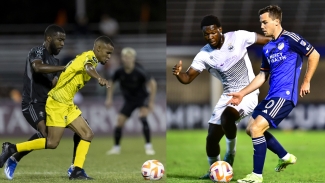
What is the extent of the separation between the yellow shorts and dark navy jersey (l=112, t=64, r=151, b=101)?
5836 mm

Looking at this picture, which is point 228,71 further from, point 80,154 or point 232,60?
point 80,154

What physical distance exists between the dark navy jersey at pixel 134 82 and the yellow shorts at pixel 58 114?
19.1 feet

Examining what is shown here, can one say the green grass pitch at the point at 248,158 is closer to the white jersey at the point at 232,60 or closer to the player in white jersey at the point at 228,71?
the player in white jersey at the point at 228,71

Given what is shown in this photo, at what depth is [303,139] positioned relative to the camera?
16.9 metres

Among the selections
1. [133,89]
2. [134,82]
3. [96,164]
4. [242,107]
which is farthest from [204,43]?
[242,107]

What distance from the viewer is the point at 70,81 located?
8430 mm

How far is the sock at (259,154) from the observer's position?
7449 mm

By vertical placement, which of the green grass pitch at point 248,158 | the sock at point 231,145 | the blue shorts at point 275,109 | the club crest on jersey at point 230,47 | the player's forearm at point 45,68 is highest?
the club crest on jersey at point 230,47

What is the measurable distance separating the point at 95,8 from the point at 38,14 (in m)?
2.66

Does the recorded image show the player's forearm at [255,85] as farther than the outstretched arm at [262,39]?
No

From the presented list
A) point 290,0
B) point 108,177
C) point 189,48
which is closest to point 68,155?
point 108,177

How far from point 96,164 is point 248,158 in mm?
3032

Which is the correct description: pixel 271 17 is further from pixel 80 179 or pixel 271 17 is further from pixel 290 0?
pixel 290 0

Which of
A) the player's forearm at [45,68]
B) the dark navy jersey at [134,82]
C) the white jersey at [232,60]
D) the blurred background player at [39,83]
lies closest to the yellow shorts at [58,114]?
the blurred background player at [39,83]
